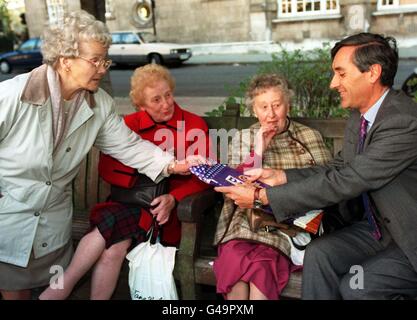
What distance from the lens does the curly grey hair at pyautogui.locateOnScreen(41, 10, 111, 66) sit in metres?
2.67

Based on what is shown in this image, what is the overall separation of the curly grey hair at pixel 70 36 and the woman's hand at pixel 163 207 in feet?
3.15

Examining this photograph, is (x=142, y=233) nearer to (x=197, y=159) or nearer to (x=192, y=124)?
(x=197, y=159)

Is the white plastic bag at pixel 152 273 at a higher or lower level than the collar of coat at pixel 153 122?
lower

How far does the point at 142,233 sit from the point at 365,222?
1271 millimetres

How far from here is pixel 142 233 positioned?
Answer: 3.01m

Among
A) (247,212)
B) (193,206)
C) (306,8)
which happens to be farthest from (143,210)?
(306,8)

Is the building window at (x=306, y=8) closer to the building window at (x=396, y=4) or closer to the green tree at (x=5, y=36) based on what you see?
the building window at (x=396, y=4)

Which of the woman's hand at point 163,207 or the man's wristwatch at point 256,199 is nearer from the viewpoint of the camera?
the man's wristwatch at point 256,199

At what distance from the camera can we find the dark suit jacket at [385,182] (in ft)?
7.71

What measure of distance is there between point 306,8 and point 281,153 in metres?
19.8

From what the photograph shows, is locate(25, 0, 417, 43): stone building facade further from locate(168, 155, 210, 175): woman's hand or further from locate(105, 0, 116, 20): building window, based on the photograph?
locate(168, 155, 210, 175): woman's hand

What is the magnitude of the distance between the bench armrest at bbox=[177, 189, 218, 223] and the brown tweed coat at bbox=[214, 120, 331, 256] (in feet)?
0.44

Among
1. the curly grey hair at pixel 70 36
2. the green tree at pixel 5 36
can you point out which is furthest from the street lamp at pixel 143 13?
the curly grey hair at pixel 70 36
